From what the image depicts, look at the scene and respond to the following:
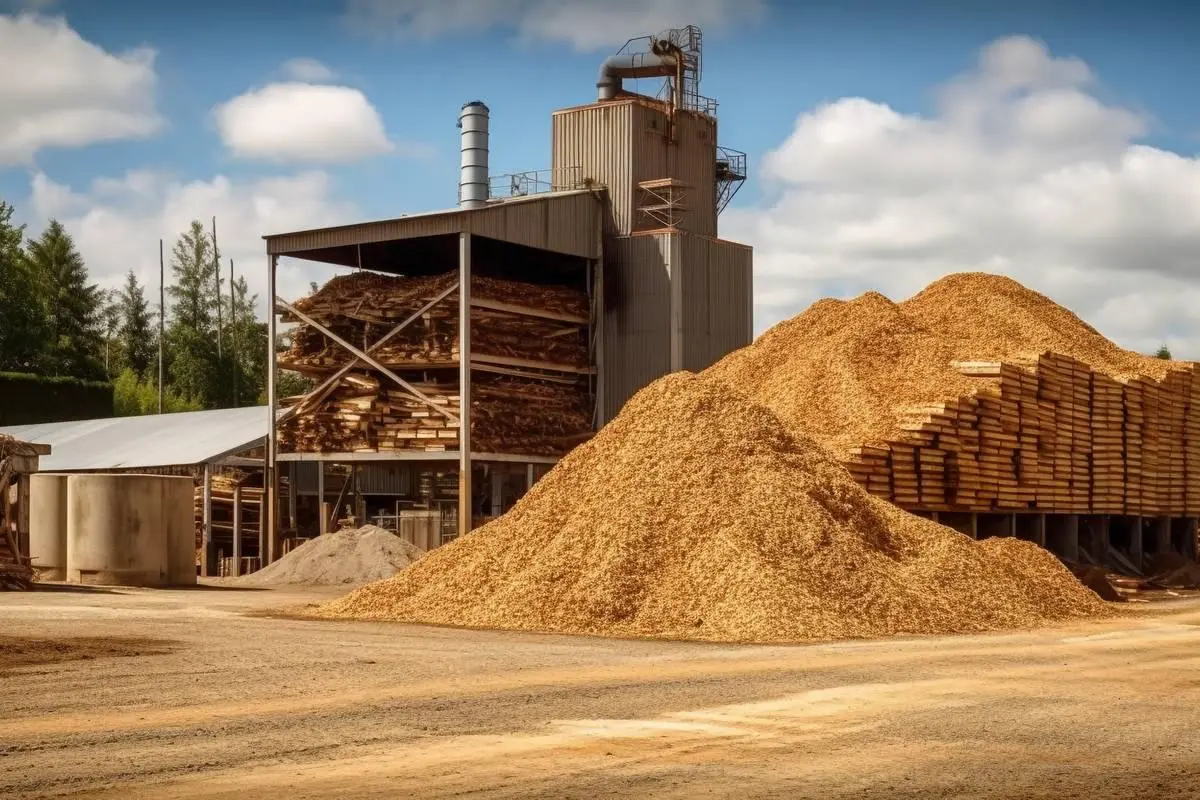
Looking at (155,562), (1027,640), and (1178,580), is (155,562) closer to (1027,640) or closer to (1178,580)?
(1027,640)

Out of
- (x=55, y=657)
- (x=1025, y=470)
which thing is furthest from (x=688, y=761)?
(x=1025, y=470)

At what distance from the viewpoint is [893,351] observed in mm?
32969

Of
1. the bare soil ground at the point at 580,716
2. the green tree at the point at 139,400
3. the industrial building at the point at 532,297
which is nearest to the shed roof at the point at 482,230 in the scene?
the industrial building at the point at 532,297

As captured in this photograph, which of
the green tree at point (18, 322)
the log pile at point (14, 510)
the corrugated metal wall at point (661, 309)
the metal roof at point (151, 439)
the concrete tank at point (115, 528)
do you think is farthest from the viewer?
the green tree at point (18, 322)

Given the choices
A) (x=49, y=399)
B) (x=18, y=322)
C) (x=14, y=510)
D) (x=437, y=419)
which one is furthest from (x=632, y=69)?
(x=18, y=322)

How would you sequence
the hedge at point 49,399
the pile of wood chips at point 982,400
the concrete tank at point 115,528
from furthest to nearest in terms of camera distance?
the hedge at point 49,399
the concrete tank at point 115,528
the pile of wood chips at point 982,400

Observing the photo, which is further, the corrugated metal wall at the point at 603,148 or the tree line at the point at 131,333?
the tree line at the point at 131,333

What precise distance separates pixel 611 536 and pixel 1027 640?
18.9ft

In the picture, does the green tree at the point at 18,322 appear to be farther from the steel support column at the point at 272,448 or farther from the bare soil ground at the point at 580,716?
the bare soil ground at the point at 580,716

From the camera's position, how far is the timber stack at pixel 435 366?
121ft

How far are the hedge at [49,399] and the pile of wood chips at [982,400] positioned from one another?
40021 mm

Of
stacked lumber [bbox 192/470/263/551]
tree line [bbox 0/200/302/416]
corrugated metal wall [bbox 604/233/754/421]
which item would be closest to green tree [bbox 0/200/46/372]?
tree line [bbox 0/200/302/416]

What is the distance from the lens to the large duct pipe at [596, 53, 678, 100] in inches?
1734

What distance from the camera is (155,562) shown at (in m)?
31.7
